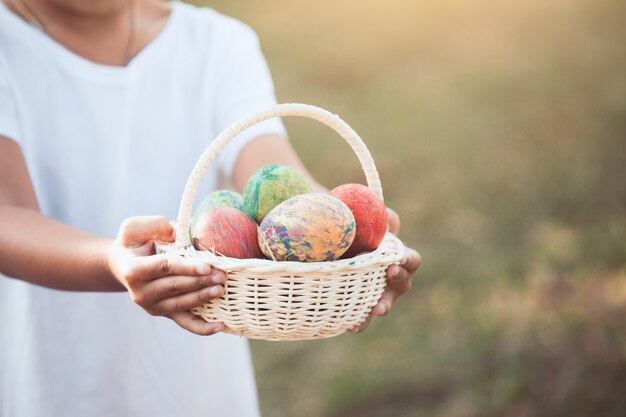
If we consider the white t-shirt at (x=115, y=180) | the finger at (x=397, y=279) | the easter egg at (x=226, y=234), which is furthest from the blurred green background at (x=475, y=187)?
the easter egg at (x=226, y=234)

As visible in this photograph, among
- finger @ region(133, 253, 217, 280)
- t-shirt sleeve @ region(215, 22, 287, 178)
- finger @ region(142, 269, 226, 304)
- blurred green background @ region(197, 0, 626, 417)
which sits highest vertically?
t-shirt sleeve @ region(215, 22, 287, 178)

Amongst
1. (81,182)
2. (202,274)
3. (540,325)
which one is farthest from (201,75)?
(540,325)

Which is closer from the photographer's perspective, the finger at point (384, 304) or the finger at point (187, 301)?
the finger at point (187, 301)

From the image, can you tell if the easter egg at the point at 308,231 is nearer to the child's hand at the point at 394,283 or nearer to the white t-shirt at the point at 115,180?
the child's hand at the point at 394,283

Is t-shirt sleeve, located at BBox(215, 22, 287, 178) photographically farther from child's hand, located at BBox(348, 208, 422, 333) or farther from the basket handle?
child's hand, located at BBox(348, 208, 422, 333)

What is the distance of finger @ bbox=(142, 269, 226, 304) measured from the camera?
131 centimetres

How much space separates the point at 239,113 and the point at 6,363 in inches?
32.1

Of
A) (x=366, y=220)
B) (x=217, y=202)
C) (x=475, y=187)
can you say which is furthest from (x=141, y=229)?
(x=475, y=187)

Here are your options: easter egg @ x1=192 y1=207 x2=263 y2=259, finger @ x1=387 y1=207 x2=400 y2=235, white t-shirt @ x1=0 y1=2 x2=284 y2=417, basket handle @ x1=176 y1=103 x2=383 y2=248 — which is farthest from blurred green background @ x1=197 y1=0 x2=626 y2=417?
basket handle @ x1=176 y1=103 x2=383 y2=248

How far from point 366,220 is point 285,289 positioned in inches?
10.4

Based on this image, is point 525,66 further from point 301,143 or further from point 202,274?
point 202,274

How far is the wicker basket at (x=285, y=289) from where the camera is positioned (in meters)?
1.31

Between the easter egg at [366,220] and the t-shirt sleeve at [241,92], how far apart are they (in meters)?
0.37

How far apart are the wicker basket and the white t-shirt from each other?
0.44 meters
